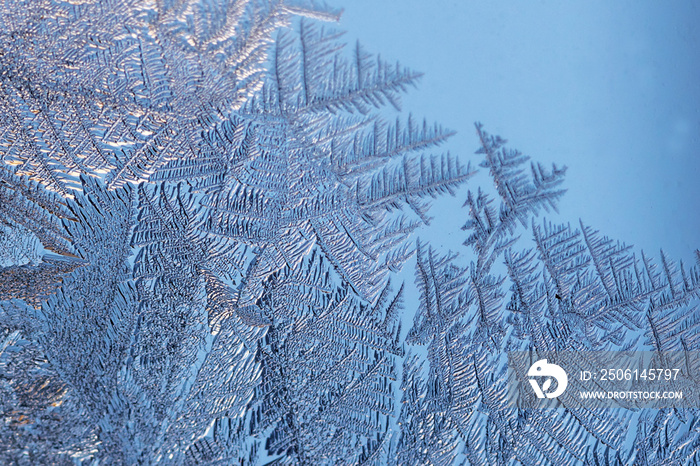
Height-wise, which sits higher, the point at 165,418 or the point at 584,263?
the point at 584,263

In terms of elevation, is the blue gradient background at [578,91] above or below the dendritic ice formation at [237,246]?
above

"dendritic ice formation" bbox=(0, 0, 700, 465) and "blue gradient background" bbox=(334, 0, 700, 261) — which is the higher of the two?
"blue gradient background" bbox=(334, 0, 700, 261)

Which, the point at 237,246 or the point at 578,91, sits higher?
the point at 578,91

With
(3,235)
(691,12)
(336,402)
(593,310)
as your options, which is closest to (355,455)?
(336,402)

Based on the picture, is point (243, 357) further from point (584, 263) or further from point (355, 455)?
point (584, 263)
